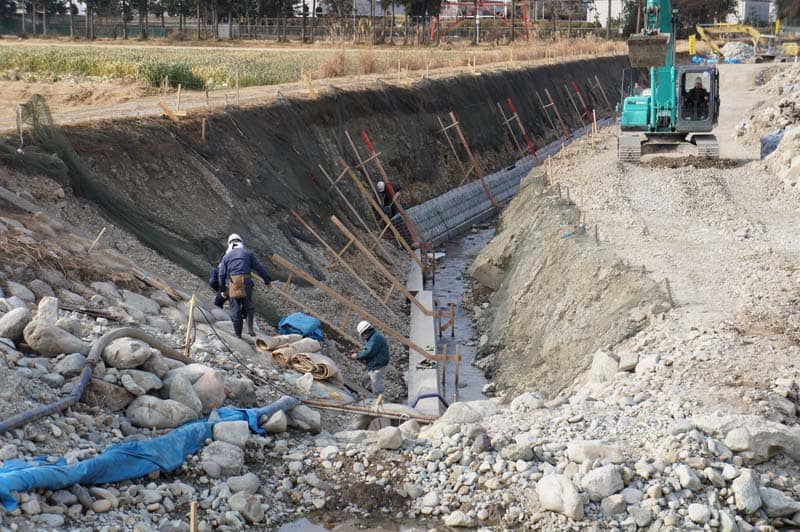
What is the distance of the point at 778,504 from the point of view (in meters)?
9.78

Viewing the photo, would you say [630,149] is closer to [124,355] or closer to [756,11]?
[124,355]

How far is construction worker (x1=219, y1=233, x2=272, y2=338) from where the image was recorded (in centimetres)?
1343

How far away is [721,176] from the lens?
24844 millimetres

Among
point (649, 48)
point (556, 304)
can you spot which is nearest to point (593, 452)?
point (556, 304)

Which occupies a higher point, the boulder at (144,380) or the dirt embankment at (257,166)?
the dirt embankment at (257,166)

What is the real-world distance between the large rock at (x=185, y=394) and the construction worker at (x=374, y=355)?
3.60m

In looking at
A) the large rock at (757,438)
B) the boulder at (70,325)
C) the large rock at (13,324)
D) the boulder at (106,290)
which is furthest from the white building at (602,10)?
the large rock at (13,324)

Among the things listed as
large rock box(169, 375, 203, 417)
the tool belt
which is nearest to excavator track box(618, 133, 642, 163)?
the tool belt

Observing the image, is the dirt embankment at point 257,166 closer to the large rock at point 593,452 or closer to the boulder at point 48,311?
the boulder at point 48,311

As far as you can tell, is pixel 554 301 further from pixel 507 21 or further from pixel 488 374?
pixel 507 21

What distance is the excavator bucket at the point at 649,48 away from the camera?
83.9 ft

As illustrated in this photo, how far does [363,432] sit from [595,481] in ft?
9.62

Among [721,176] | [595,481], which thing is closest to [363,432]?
[595,481]

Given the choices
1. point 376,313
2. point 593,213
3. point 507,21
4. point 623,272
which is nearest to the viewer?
point 623,272
